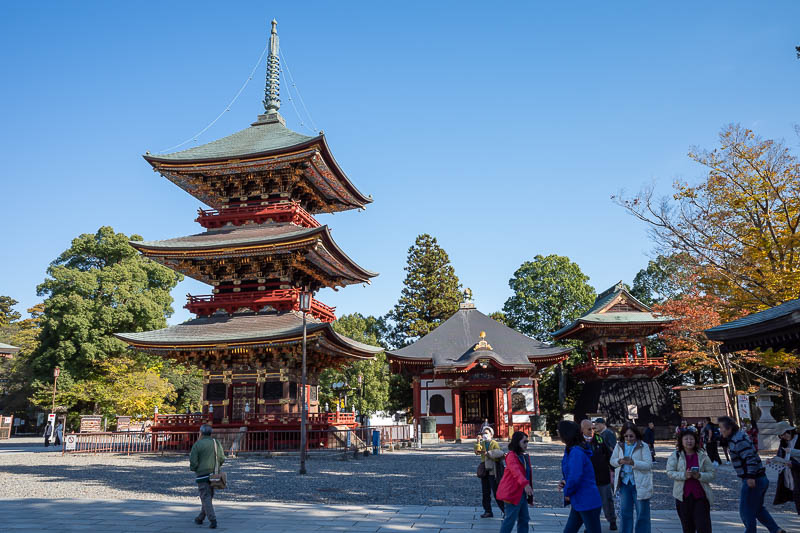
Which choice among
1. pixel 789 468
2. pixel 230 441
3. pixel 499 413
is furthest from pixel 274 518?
pixel 499 413

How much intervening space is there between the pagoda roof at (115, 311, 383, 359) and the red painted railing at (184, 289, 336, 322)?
0.35 m

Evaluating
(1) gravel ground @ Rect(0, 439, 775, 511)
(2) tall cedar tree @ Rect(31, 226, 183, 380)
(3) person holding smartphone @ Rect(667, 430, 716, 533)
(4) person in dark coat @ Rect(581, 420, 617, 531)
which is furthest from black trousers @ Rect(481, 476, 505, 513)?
(2) tall cedar tree @ Rect(31, 226, 183, 380)

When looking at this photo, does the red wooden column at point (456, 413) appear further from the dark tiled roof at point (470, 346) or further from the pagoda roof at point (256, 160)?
the pagoda roof at point (256, 160)

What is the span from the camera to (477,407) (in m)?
36.3

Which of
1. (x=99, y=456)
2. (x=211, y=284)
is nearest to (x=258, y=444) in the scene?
(x=99, y=456)

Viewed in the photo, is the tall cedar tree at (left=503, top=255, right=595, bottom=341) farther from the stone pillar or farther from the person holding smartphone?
the person holding smartphone

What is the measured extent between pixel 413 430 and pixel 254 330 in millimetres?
12648

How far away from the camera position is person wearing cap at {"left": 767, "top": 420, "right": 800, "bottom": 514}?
29.8 ft

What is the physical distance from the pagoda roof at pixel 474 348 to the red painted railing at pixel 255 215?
11.2m

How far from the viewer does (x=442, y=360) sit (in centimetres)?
3459

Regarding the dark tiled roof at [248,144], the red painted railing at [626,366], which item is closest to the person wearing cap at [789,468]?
the dark tiled roof at [248,144]

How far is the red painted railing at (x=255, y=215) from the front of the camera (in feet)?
91.1

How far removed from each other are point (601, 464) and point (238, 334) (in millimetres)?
19027

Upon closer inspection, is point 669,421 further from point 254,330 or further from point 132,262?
point 132,262
